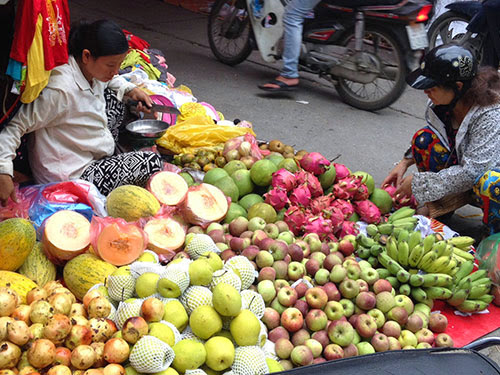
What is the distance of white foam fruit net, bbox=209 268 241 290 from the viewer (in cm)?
244

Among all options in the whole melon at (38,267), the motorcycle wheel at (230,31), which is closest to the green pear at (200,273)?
the whole melon at (38,267)

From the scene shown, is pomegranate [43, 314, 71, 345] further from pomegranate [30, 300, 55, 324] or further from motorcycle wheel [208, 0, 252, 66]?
motorcycle wheel [208, 0, 252, 66]

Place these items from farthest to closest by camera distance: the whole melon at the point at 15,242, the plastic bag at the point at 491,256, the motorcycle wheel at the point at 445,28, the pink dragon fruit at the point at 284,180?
1. the motorcycle wheel at the point at 445,28
2. the pink dragon fruit at the point at 284,180
3. the plastic bag at the point at 491,256
4. the whole melon at the point at 15,242

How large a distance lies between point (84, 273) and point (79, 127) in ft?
3.19

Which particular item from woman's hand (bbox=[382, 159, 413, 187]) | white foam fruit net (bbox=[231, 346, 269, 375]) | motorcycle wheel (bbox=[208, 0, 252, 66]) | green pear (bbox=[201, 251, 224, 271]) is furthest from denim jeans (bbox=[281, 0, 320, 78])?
white foam fruit net (bbox=[231, 346, 269, 375])

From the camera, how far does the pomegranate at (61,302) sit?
7.18ft

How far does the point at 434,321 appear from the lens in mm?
2840

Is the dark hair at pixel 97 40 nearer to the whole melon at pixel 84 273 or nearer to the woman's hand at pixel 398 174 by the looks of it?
the whole melon at pixel 84 273

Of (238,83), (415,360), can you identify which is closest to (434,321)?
(415,360)

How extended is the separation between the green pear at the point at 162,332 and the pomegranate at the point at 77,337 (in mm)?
234

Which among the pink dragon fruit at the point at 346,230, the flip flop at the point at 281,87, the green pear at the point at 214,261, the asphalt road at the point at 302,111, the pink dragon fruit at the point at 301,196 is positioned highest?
the green pear at the point at 214,261

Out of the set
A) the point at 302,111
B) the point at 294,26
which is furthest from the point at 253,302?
the point at 294,26

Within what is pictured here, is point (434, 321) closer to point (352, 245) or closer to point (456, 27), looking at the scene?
point (352, 245)

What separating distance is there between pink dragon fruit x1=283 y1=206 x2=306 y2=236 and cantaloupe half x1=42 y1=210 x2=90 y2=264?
1.18m
